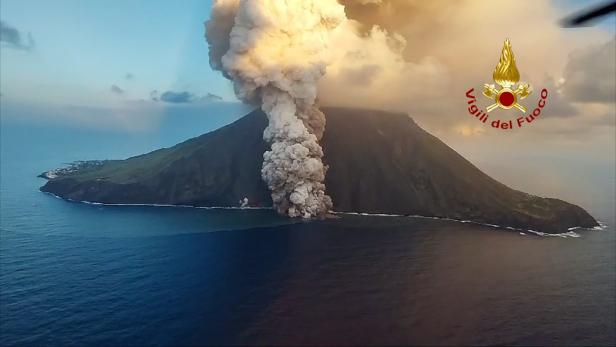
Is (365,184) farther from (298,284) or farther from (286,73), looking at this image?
(298,284)

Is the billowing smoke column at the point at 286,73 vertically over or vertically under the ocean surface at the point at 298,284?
over

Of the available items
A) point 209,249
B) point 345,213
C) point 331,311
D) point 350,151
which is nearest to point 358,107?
point 350,151

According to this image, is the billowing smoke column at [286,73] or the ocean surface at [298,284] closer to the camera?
the ocean surface at [298,284]

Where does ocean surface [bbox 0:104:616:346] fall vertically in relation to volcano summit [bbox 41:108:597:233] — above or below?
below

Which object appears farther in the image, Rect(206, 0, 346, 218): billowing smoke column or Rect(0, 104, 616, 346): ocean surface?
Rect(206, 0, 346, 218): billowing smoke column

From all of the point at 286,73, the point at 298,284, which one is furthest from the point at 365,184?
the point at 298,284
